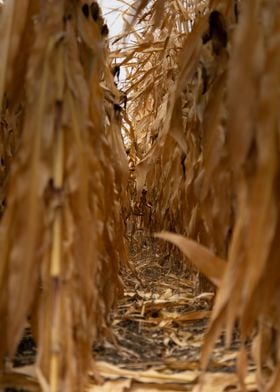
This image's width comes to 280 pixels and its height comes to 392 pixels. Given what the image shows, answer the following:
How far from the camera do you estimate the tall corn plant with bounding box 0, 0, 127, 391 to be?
18.0 inches

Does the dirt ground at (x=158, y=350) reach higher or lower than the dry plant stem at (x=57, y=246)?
lower

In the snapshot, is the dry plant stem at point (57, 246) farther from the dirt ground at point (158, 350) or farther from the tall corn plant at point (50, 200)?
the dirt ground at point (158, 350)

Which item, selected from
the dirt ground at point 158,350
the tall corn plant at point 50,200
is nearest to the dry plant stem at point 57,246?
the tall corn plant at point 50,200

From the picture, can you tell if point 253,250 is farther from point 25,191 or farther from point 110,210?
point 110,210

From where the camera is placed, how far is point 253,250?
0.44 m

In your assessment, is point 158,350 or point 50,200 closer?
point 50,200

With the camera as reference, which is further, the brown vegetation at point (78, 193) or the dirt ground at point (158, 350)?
the dirt ground at point (158, 350)

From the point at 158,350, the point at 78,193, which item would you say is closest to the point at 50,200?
the point at 78,193

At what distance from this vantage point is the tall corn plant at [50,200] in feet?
1.50

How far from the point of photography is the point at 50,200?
1.58ft

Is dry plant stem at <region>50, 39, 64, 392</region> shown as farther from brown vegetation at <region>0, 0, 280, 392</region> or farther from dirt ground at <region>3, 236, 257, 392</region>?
dirt ground at <region>3, 236, 257, 392</region>

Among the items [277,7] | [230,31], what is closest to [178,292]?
[230,31]

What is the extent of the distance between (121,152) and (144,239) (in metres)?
1.37

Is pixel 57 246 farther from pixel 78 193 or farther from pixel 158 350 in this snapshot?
pixel 158 350
